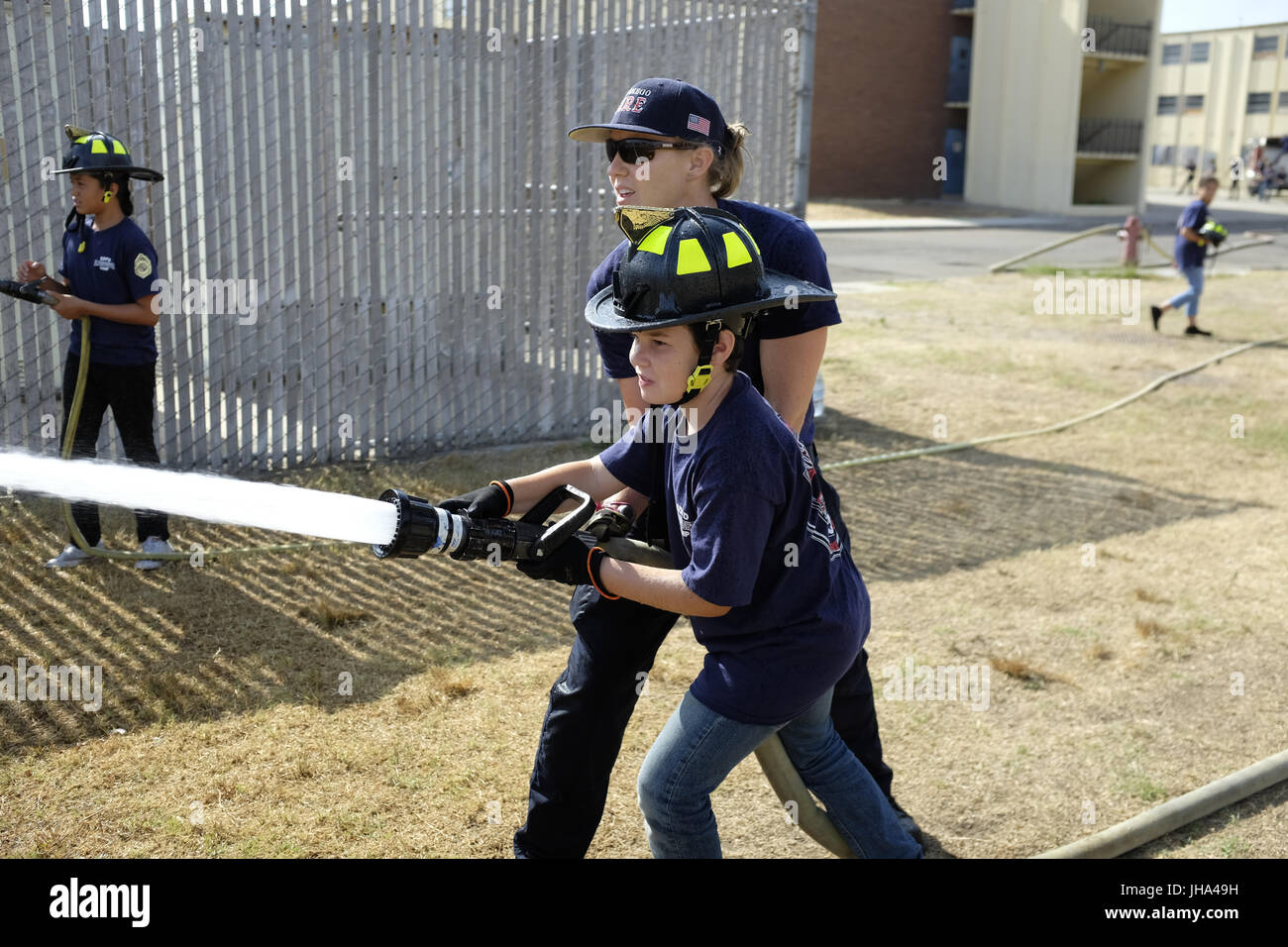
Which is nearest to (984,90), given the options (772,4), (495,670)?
(772,4)

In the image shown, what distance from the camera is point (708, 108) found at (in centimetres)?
357

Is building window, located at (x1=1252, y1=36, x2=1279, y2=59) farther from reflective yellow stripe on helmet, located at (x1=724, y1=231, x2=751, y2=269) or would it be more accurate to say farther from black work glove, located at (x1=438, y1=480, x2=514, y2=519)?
black work glove, located at (x1=438, y1=480, x2=514, y2=519)

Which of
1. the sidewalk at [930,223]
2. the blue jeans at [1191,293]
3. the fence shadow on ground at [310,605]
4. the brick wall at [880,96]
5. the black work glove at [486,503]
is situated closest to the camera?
the black work glove at [486,503]

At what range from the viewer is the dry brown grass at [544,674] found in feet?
13.3

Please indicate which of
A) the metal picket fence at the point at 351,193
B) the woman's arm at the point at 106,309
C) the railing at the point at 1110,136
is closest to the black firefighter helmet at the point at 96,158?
the woman's arm at the point at 106,309

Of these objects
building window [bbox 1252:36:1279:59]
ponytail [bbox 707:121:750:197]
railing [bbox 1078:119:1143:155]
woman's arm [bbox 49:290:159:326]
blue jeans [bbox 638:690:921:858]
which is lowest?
blue jeans [bbox 638:690:921:858]

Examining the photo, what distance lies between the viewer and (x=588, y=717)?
325cm

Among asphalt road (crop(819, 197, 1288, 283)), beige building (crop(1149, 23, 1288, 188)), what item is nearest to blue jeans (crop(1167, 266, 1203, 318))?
asphalt road (crop(819, 197, 1288, 283))

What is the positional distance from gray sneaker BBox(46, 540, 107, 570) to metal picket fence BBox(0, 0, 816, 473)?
147cm

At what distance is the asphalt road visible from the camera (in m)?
23.2

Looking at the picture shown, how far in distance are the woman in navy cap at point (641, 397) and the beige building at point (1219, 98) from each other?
220ft

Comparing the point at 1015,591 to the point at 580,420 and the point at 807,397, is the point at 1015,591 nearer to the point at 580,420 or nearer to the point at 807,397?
the point at 807,397

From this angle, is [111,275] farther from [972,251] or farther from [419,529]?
[972,251]

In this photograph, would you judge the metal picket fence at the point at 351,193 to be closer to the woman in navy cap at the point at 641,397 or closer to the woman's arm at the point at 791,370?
the woman in navy cap at the point at 641,397
